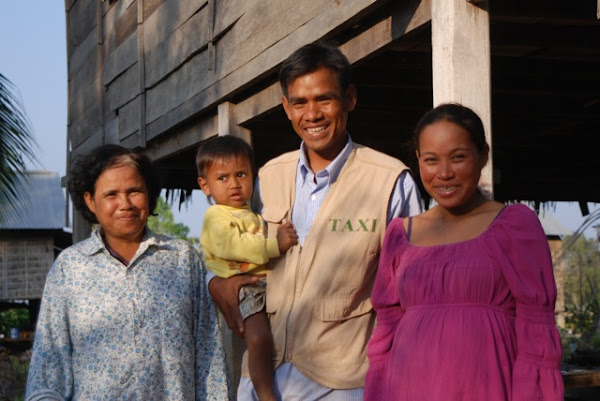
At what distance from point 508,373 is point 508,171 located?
8.26m

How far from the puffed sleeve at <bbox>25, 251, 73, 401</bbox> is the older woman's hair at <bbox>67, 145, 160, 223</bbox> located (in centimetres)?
35

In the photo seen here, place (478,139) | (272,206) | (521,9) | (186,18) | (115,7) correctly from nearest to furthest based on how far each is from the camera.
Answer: (478,139), (272,206), (521,9), (186,18), (115,7)

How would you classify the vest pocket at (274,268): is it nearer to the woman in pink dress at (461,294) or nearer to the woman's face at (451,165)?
the woman in pink dress at (461,294)

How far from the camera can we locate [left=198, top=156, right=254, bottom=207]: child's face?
3498 mm

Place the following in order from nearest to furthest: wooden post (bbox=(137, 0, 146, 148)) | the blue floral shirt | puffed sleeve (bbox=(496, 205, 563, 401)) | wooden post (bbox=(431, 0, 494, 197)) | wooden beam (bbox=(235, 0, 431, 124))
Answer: puffed sleeve (bbox=(496, 205, 563, 401)) → the blue floral shirt → wooden post (bbox=(431, 0, 494, 197)) → wooden beam (bbox=(235, 0, 431, 124)) → wooden post (bbox=(137, 0, 146, 148))

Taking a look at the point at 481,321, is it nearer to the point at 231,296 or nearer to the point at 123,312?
the point at 231,296

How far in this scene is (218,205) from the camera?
11.5 ft

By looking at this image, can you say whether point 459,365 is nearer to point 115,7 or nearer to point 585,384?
point 585,384

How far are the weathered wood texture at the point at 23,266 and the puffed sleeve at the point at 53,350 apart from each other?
61.2 ft

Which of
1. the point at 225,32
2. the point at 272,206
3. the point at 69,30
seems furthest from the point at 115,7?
the point at 272,206

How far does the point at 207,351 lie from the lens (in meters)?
3.38

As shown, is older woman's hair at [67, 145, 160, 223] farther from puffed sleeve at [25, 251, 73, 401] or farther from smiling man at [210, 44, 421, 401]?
smiling man at [210, 44, 421, 401]

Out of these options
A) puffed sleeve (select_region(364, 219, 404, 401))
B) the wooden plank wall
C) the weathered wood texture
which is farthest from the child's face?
the weathered wood texture

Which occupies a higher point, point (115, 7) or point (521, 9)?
point (115, 7)
